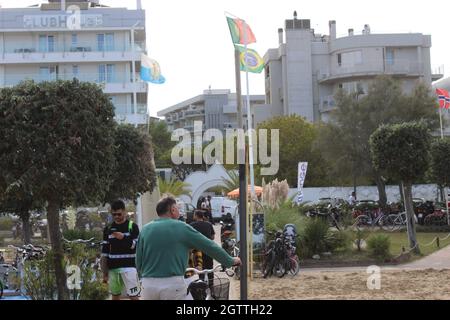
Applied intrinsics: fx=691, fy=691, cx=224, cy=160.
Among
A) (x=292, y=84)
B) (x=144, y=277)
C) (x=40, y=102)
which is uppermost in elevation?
(x=292, y=84)

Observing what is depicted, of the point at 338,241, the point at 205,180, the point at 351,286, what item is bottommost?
the point at 351,286

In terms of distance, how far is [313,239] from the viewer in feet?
63.0

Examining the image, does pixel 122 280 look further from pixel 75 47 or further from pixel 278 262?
pixel 75 47

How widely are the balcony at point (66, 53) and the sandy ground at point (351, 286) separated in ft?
134

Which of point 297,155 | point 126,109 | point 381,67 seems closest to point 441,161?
point 297,155

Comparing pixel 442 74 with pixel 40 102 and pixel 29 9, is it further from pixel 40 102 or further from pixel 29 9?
pixel 40 102

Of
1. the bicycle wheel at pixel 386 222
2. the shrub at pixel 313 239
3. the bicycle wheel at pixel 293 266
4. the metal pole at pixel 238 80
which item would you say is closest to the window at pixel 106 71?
the bicycle wheel at pixel 386 222

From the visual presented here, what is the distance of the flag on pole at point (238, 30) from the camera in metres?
12.5

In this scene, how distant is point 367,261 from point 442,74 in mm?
52006

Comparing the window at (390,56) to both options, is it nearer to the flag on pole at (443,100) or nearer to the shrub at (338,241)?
the flag on pole at (443,100)

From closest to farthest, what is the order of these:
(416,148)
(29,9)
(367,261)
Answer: (367,261)
(416,148)
(29,9)

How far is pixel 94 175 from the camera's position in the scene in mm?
11141

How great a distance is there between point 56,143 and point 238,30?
4.16 metres
